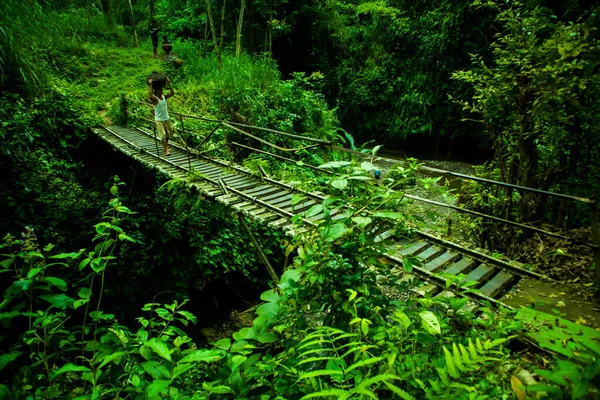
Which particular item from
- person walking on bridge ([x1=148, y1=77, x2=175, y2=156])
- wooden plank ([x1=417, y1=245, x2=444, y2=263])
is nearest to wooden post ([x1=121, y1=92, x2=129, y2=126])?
person walking on bridge ([x1=148, y1=77, x2=175, y2=156])

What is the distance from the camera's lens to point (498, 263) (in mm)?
2971

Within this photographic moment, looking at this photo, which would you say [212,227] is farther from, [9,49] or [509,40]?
[509,40]

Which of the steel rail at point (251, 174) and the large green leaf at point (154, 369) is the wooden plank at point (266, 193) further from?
the large green leaf at point (154, 369)

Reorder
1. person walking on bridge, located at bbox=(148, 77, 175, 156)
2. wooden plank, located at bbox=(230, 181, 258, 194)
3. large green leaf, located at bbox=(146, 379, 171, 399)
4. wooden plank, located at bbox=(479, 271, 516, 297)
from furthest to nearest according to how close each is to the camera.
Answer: person walking on bridge, located at bbox=(148, 77, 175, 156) < wooden plank, located at bbox=(230, 181, 258, 194) < wooden plank, located at bbox=(479, 271, 516, 297) < large green leaf, located at bbox=(146, 379, 171, 399)

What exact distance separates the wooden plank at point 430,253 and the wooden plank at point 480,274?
38cm

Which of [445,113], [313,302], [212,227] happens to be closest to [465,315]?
[313,302]

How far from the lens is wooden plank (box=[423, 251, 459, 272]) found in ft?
9.73

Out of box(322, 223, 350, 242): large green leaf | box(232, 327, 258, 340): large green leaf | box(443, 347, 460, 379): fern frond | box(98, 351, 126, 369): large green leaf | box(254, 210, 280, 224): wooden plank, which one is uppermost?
box(322, 223, 350, 242): large green leaf

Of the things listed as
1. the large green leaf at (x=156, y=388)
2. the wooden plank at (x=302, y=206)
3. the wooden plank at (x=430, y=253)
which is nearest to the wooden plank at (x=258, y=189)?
the wooden plank at (x=302, y=206)

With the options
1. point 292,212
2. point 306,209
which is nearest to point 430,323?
point 292,212

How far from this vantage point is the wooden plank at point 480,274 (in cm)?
281

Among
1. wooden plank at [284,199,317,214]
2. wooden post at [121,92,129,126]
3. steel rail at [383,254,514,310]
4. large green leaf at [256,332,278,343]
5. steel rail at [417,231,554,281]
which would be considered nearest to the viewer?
large green leaf at [256,332,278,343]

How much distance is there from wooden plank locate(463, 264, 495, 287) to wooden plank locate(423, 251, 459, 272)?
0.24 meters

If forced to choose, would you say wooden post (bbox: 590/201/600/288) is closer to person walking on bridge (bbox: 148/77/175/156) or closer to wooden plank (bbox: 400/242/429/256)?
wooden plank (bbox: 400/242/429/256)
